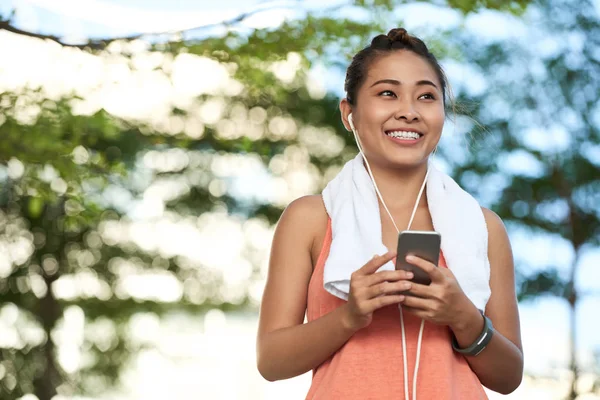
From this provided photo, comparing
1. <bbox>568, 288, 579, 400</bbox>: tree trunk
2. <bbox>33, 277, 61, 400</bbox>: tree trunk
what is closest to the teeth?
<bbox>568, 288, 579, 400</bbox>: tree trunk

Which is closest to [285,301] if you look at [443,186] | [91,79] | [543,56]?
[443,186]

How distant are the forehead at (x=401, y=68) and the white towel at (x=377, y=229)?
0.19 meters

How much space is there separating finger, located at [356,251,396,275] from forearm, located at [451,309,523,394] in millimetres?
231

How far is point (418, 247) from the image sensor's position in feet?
5.16

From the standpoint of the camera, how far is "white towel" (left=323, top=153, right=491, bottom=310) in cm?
174

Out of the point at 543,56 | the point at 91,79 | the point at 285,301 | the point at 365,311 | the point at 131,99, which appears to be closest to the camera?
the point at 365,311

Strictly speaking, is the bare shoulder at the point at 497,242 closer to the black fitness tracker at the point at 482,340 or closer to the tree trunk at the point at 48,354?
the black fitness tracker at the point at 482,340

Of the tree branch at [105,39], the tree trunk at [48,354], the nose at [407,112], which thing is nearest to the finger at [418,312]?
the nose at [407,112]

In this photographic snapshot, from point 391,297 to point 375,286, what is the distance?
0.12ft

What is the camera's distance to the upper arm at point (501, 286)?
1883mm

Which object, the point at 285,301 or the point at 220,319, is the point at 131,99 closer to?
the point at 220,319

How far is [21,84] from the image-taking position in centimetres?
629

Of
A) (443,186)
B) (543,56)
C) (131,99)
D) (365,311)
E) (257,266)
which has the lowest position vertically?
(365,311)

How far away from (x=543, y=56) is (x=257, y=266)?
4846 millimetres
